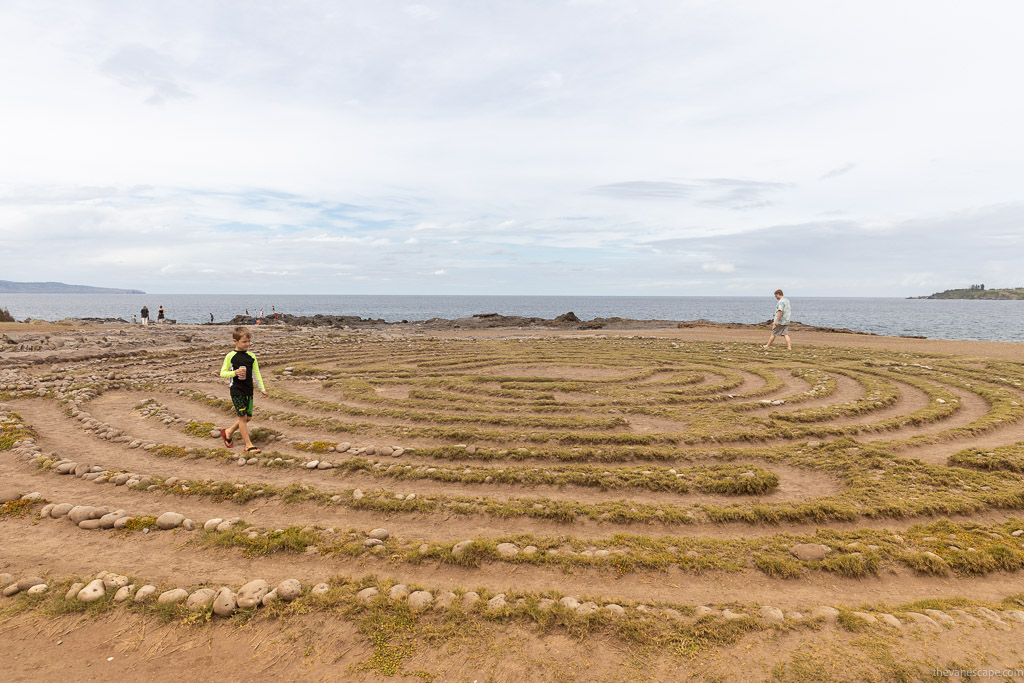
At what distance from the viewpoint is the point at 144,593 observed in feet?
18.1

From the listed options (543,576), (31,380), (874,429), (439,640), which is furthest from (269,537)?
(31,380)

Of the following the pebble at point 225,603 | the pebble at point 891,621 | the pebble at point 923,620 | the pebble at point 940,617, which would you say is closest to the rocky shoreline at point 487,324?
the pebble at point 940,617

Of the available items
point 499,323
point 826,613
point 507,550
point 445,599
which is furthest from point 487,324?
point 826,613

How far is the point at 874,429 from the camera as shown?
12.3 m

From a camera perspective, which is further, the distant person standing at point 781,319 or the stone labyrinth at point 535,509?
the distant person standing at point 781,319

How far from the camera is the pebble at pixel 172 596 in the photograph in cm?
543

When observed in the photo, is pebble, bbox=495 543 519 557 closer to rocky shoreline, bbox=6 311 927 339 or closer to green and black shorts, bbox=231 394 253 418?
green and black shorts, bbox=231 394 253 418

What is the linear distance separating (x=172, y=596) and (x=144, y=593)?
0.36 metres

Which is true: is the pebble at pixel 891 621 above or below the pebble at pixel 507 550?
above

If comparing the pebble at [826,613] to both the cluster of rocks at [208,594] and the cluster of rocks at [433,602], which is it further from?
the cluster of rocks at [208,594]

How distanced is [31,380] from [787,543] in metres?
24.3

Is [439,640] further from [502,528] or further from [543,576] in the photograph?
[502,528]

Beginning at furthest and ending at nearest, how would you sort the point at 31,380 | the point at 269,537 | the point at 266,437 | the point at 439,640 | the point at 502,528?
the point at 31,380, the point at 266,437, the point at 502,528, the point at 269,537, the point at 439,640

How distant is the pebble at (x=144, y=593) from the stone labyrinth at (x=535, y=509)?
0.03 meters
